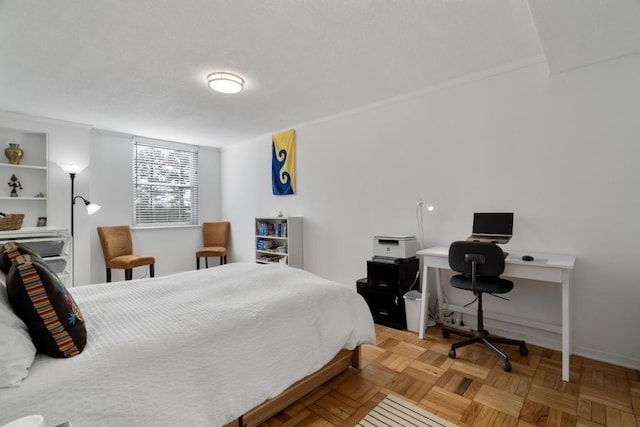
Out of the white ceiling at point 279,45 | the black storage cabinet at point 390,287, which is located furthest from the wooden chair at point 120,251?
the black storage cabinet at point 390,287

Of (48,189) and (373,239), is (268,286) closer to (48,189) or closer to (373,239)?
(373,239)

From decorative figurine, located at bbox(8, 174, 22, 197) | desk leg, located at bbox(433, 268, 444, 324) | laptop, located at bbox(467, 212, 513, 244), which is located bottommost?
desk leg, located at bbox(433, 268, 444, 324)

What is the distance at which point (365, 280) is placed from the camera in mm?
3379

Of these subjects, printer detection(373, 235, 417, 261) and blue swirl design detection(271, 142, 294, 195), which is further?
blue swirl design detection(271, 142, 294, 195)

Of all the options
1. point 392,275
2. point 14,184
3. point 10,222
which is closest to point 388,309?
point 392,275

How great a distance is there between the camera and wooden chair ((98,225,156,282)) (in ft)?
13.5

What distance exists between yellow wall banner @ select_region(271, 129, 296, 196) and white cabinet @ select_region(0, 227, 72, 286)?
269cm

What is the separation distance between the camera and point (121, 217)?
466cm

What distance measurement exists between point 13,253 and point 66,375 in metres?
0.66

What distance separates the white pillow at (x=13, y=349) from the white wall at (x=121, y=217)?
3.85 meters

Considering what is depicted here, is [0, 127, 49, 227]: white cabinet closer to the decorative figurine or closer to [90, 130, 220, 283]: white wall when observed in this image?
the decorative figurine

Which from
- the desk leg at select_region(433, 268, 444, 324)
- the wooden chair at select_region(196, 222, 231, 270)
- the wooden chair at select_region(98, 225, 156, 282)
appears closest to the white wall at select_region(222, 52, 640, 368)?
the desk leg at select_region(433, 268, 444, 324)

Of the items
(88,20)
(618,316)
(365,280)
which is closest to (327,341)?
(365,280)

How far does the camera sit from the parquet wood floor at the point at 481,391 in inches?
66.7
